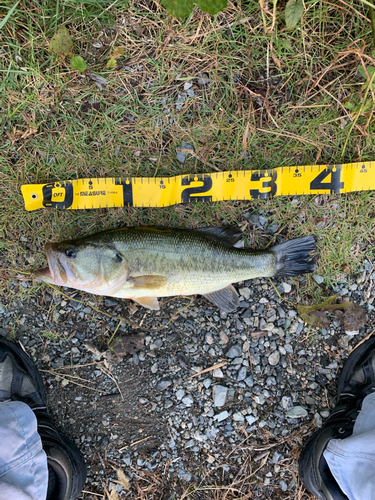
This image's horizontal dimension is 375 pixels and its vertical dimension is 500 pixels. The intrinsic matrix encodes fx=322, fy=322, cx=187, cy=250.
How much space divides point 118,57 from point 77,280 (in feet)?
7.63

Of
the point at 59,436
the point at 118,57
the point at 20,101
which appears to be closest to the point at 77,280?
the point at 59,436

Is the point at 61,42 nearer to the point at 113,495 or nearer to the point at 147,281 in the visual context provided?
the point at 147,281

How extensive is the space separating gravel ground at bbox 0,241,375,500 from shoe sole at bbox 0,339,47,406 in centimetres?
7

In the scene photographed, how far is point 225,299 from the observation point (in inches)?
130

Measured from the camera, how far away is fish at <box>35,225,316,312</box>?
2.95 metres

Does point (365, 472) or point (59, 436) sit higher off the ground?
point (365, 472)

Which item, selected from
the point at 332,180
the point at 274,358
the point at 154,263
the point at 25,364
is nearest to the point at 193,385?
the point at 274,358

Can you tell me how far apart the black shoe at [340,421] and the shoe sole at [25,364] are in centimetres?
270

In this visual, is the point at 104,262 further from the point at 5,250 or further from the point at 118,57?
the point at 118,57

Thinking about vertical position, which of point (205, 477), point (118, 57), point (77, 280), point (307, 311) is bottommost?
point (205, 477)

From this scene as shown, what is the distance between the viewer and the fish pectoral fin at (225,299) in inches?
129

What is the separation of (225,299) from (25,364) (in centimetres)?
216

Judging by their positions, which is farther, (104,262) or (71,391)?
(71,391)

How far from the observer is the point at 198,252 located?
10.1 ft
